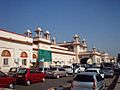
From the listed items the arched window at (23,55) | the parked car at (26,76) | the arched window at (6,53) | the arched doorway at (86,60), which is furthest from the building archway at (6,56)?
the arched doorway at (86,60)

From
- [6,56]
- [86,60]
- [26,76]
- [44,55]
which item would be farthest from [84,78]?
[86,60]

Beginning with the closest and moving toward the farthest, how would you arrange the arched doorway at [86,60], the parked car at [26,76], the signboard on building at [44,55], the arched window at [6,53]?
the parked car at [26,76], the arched window at [6,53], the signboard on building at [44,55], the arched doorway at [86,60]

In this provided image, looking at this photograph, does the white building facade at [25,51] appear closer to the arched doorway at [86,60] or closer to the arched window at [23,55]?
the arched window at [23,55]

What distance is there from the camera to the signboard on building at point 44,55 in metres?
44.4

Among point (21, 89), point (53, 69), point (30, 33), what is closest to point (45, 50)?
point (30, 33)

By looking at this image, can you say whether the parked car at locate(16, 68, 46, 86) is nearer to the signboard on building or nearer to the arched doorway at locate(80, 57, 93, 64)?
the signboard on building

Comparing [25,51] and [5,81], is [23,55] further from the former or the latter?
[5,81]

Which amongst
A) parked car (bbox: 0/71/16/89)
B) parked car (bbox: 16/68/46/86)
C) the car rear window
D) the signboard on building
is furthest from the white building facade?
the car rear window

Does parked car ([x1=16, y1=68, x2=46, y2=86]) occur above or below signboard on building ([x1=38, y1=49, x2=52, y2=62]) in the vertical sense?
below

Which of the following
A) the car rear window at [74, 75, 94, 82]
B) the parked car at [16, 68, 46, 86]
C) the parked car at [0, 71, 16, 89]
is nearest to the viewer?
the car rear window at [74, 75, 94, 82]

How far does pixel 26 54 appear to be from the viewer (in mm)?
37250

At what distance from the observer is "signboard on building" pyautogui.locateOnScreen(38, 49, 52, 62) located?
44378mm

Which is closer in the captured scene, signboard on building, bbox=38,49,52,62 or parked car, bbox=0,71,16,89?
parked car, bbox=0,71,16,89

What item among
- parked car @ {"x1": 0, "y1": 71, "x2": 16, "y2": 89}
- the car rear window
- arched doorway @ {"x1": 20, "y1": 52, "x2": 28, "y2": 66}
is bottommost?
parked car @ {"x1": 0, "y1": 71, "x2": 16, "y2": 89}
